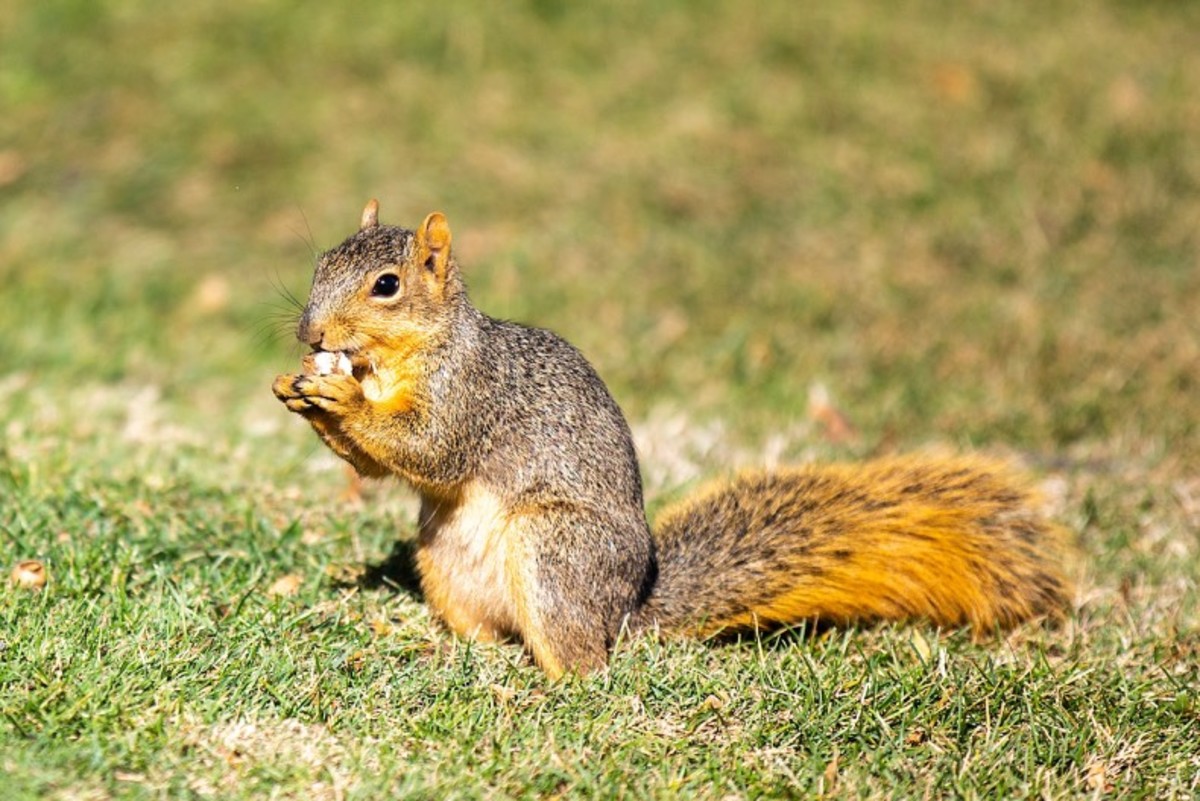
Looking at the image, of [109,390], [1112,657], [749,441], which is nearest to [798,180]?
[749,441]

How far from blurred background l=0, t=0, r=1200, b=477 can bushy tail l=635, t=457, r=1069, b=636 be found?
1528mm

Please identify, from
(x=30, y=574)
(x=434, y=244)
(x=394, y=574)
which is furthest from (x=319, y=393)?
(x=30, y=574)

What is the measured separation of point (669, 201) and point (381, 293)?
410 cm

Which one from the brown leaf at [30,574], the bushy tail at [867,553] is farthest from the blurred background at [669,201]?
the bushy tail at [867,553]

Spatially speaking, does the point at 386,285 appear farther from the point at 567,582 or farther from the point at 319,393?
the point at 567,582

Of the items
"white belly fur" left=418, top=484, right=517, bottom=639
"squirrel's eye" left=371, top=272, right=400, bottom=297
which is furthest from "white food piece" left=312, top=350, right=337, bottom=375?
"white belly fur" left=418, top=484, right=517, bottom=639

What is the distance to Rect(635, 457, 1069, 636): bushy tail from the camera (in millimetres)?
3537

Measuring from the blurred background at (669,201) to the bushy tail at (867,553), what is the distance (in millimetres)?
1528

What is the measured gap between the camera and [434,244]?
346cm

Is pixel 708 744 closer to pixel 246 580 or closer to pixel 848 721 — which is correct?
pixel 848 721

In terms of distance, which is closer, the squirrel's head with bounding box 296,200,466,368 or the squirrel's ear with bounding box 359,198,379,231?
the squirrel's head with bounding box 296,200,466,368

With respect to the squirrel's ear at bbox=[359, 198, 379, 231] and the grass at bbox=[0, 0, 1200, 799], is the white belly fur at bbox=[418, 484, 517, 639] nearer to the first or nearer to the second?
the grass at bbox=[0, 0, 1200, 799]

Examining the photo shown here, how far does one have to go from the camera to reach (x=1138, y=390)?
19.0ft

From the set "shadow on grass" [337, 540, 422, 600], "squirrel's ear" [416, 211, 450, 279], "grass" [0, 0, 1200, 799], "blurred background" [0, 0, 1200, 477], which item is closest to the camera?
"grass" [0, 0, 1200, 799]
